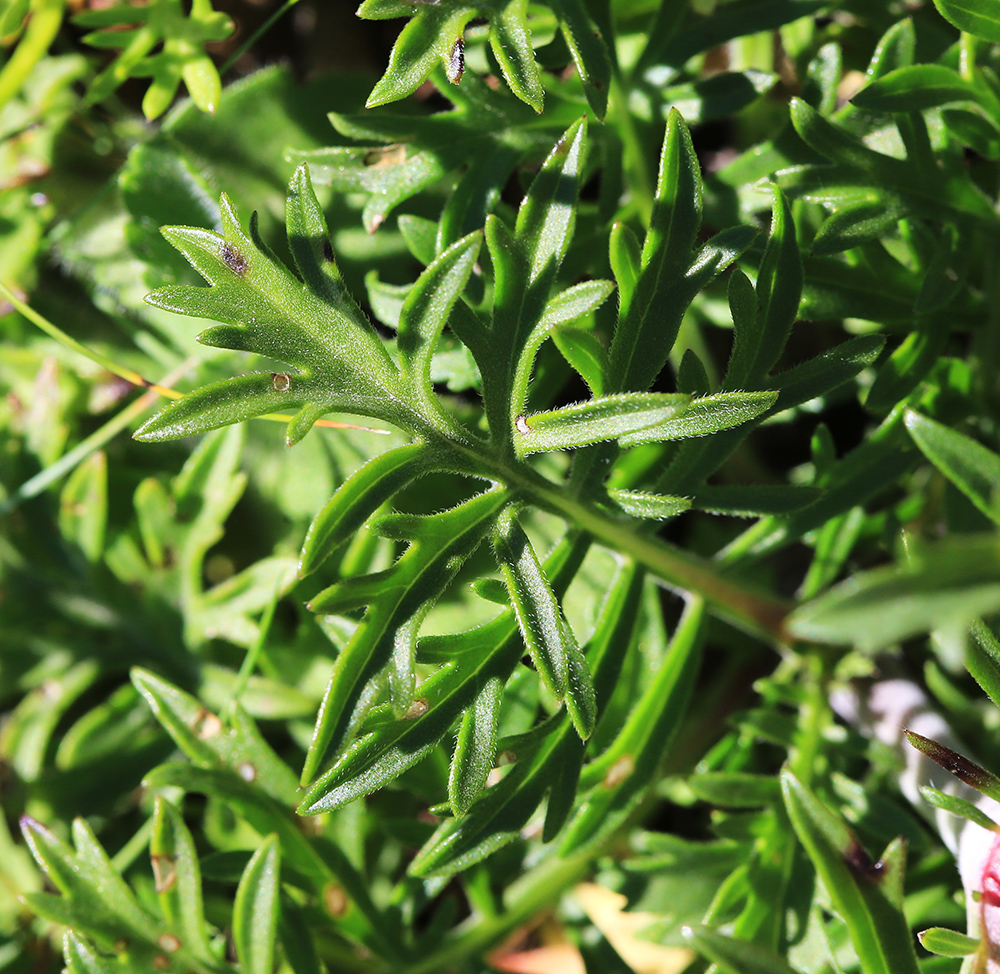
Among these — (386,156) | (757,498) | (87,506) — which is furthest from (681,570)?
(87,506)

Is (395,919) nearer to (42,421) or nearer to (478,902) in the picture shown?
(478,902)

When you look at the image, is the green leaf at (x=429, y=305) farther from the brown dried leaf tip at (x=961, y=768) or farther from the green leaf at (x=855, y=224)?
the brown dried leaf tip at (x=961, y=768)

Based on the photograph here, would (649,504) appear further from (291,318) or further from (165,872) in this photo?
(165,872)

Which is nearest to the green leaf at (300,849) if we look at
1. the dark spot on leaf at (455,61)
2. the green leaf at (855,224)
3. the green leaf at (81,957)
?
the green leaf at (81,957)

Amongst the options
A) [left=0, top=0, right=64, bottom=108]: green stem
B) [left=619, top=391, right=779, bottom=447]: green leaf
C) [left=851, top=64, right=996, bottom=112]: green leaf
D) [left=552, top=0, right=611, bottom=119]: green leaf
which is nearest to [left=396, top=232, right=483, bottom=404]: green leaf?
[left=619, top=391, right=779, bottom=447]: green leaf

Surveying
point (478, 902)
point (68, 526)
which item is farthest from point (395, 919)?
point (68, 526)

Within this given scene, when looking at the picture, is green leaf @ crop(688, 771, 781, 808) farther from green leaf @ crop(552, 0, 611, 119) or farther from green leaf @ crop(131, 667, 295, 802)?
green leaf @ crop(552, 0, 611, 119)

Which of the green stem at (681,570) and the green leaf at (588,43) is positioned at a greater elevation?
the green leaf at (588,43)
